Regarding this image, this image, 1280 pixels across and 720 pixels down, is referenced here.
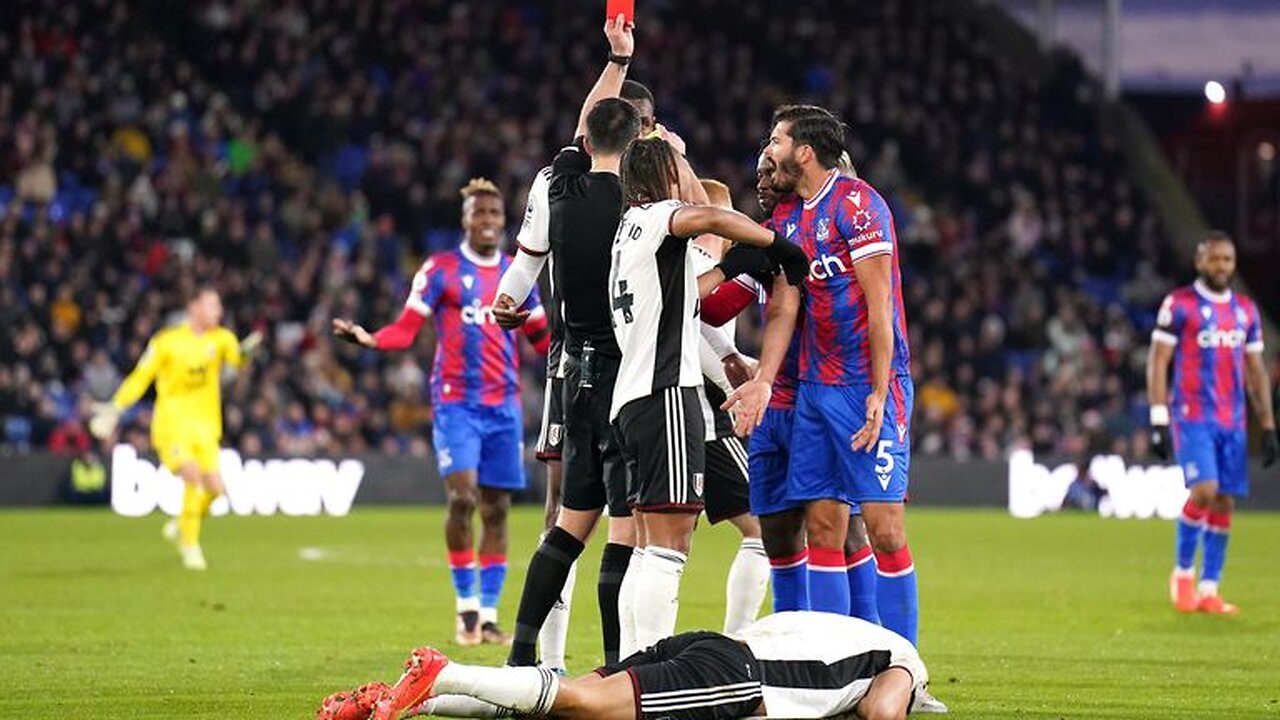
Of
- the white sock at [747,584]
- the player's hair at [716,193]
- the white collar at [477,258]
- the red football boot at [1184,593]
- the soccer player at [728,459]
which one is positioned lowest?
the red football boot at [1184,593]

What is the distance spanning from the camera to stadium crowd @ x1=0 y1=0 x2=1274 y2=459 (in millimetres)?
28750

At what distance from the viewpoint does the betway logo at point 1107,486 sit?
2953 centimetres

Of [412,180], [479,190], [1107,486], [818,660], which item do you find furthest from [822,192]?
[412,180]

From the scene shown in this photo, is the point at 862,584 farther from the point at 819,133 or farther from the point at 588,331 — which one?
the point at 819,133

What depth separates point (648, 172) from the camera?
8.78 m

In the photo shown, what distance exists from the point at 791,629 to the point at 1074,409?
80.8 feet

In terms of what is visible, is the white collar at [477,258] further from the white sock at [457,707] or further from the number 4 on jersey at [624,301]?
the white sock at [457,707]

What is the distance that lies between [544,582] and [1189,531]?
24.3 feet

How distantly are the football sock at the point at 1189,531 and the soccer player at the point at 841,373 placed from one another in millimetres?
6461

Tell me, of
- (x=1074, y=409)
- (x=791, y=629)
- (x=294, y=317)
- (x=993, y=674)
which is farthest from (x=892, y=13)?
(x=791, y=629)

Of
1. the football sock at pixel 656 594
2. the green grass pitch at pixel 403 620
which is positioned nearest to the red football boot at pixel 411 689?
the football sock at pixel 656 594

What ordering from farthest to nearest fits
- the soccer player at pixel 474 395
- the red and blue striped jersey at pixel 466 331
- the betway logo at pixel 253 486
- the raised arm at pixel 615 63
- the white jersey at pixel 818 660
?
1. the betway logo at pixel 253 486
2. the red and blue striped jersey at pixel 466 331
3. the soccer player at pixel 474 395
4. the raised arm at pixel 615 63
5. the white jersey at pixel 818 660

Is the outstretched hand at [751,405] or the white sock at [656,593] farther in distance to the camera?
the white sock at [656,593]

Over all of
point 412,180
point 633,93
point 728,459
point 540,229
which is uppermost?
point 412,180
